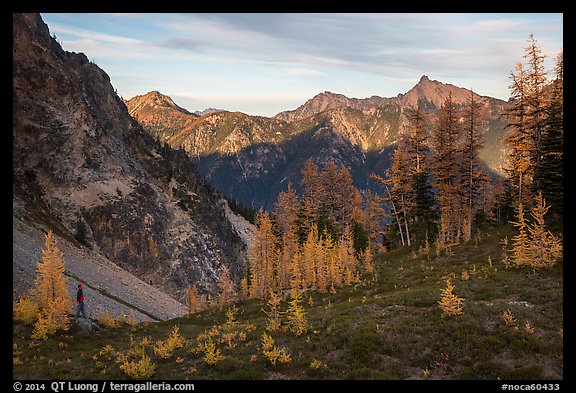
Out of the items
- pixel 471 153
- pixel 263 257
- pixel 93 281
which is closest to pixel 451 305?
pixel 471 153

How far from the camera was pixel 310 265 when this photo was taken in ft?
141

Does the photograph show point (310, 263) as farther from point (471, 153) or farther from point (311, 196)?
point (471, 153)

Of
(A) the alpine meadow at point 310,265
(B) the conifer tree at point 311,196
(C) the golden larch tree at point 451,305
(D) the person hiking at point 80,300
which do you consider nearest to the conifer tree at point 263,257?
(A) the alpine meadow at point 310,265

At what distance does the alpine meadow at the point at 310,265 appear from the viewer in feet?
54.7

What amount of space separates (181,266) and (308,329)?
80954 mm

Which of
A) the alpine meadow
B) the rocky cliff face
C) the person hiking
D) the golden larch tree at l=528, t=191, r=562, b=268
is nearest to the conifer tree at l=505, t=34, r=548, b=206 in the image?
the alpine meadow

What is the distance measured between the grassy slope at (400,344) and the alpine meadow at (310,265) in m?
0.09

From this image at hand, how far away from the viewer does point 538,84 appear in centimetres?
3634

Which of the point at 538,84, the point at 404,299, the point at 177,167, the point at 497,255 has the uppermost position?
the point at 177,167

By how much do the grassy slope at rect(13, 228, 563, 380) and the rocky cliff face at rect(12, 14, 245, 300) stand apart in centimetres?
4789

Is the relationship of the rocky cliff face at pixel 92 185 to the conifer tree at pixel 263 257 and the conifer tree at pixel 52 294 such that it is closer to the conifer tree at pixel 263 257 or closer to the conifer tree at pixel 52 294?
the conifer tree at pixel 52 294

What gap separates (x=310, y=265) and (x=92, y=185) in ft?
229

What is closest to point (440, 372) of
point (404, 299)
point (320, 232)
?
point (404, 299)
